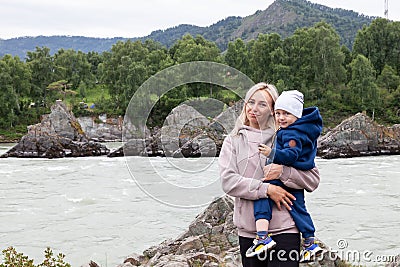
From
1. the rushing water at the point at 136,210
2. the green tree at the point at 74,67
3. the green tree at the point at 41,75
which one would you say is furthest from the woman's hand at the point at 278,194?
the green tree at the point at 74,67

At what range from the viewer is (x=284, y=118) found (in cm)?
283

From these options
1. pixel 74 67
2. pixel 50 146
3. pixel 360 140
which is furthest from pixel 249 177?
pixel 74 67

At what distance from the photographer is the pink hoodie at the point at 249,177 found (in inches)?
109

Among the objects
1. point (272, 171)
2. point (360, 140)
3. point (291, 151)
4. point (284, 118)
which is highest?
point (284, 118)

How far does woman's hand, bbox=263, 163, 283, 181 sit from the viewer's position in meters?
2.76

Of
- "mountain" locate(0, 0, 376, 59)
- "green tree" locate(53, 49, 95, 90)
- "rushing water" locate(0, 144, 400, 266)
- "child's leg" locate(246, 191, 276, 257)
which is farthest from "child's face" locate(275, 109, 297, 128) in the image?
"mountain" locate(0, 0, 376, 59)

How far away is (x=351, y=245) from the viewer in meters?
10.3

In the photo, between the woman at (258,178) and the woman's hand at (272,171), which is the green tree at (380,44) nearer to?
the woman at (258,178)

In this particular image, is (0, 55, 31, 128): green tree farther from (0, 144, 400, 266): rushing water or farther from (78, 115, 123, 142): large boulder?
(0, 144, 400, 266): rushing water

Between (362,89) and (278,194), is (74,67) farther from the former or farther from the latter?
(278,194)

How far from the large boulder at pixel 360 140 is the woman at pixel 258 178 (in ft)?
87.1

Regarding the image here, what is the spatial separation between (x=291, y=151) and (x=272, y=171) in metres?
0.15
